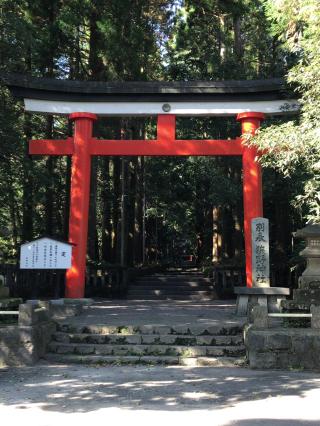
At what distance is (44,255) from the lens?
34.2ft

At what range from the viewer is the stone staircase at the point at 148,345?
7.38 metres

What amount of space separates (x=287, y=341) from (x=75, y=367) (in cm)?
319

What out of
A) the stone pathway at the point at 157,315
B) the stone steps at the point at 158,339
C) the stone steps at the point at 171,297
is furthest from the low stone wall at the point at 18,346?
the stone steps at the point at 171,297

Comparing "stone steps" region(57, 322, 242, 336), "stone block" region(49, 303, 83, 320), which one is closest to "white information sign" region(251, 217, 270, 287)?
"stone steps" region(57, 322, 242, 336)

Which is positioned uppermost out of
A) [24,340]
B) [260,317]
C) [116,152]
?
[116,152]

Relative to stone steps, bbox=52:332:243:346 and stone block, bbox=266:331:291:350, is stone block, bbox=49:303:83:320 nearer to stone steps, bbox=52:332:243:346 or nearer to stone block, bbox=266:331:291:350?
stone steps, bbox=52:332:243:346

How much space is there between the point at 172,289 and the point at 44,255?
6584 mm

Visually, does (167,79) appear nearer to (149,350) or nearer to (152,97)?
(152,97)

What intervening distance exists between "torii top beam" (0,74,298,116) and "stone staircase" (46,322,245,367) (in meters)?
6.16

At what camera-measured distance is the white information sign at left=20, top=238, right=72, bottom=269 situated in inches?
408

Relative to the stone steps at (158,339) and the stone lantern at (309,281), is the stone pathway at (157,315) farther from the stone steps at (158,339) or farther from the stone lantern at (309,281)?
the stone lantern at (309,281)

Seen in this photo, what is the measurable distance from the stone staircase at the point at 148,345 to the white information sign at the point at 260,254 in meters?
2.30

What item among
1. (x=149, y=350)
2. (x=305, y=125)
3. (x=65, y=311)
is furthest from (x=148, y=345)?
(x=305, y=125)

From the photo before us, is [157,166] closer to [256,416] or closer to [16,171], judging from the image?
[16,171]
